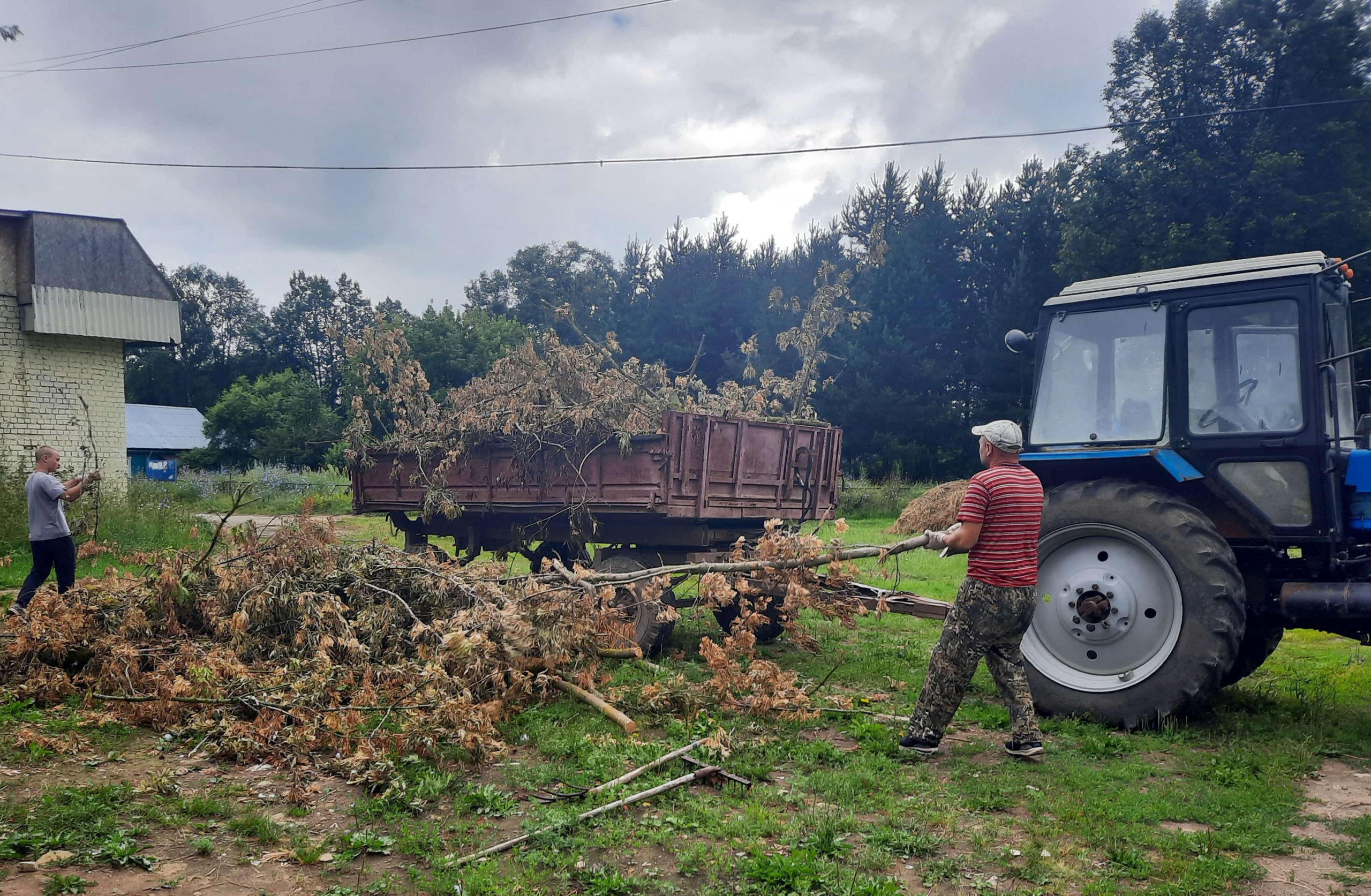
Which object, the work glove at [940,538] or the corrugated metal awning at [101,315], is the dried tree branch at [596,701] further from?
the corrugated metal awning at [101,315]

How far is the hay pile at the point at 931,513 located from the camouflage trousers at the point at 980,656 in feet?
37.2

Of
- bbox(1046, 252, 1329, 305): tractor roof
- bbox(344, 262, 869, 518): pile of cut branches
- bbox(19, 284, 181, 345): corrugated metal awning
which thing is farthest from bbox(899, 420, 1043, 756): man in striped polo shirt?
bbox(19, 284, 181, 345): corrugated metal awning

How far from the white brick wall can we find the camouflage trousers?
17.0 metres

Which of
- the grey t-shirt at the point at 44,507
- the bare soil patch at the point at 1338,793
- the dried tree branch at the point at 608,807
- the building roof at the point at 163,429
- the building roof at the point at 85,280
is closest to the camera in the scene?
the dried tree branch at the point at 608,807

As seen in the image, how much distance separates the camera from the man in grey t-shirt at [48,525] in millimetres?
8688

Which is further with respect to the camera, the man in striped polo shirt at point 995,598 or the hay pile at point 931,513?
the hay pile at point 931,513

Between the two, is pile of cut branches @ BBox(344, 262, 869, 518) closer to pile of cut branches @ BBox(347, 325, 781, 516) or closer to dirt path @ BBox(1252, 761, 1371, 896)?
pile of cut branches @ BBox(347, 325, 781, 516)

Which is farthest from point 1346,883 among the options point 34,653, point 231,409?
point 231,409

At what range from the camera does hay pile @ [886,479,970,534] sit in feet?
→ 56.0

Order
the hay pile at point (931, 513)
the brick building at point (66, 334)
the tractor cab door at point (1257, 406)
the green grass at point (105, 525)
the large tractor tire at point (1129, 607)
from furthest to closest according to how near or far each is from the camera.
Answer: the brick building at point (66, 334), the hay pile at point (931, 513), the green grass at point (105, 525), the tractor cab door at point (1257, 406), the large tractor tire at point (1129, 607)

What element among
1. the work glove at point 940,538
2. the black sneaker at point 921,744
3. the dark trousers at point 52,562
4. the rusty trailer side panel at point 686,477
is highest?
the rusty trailer side panel at point 686,477

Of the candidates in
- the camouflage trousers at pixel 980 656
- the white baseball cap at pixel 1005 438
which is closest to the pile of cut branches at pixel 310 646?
the camouflage trousers at pixel 980 656

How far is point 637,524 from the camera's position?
852 centimetres

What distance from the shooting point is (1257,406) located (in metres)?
6.02
